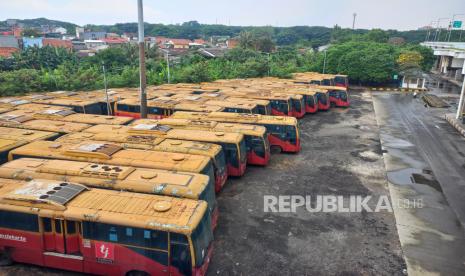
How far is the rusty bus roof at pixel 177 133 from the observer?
2102 cm

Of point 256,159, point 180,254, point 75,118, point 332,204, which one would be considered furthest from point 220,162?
point 75,118

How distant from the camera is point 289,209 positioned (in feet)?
59.9

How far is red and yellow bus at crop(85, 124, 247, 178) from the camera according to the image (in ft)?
68.0

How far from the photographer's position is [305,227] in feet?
54.6

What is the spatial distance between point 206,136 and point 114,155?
5831 millimetres

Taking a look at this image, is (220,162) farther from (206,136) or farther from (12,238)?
(12,238)

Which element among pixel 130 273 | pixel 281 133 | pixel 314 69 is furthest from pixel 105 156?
pixel 314 69

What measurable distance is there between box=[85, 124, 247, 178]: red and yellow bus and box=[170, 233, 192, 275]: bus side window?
9.82 m

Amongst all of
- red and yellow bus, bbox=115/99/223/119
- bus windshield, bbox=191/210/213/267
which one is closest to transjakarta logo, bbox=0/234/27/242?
bus windshield, bbox=191/210/213/267

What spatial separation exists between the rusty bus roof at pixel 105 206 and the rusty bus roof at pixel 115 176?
76 cm

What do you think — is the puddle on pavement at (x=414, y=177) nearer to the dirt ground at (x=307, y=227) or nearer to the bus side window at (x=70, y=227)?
the dirt ground at (x=307, y=227)

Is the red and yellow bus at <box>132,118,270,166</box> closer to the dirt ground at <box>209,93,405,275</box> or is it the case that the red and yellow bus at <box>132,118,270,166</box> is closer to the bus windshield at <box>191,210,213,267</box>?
the dirt ground at <box>209,93,405,275</box>

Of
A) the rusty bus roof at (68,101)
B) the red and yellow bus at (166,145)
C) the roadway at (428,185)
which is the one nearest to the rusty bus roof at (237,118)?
the red and yellow bus at (166,145)

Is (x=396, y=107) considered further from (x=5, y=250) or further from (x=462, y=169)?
(x=5, y=250)
